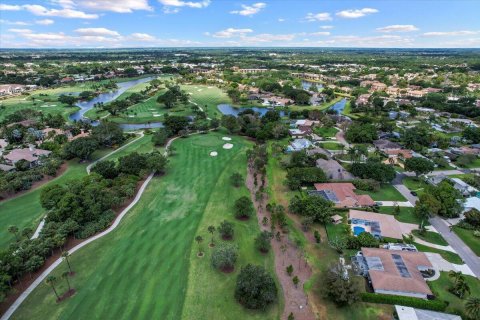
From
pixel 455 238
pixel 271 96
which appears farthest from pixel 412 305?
pixel 271 96

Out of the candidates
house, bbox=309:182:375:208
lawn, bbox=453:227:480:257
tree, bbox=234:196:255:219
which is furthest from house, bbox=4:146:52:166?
lawn, bbox=453:227:480:257

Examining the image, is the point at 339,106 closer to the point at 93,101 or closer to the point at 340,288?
the point at 340,288

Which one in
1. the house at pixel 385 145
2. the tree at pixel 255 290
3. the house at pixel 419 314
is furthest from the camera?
the house at pixel 385 145

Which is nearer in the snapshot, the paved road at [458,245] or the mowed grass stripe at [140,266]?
the mowed grass stripe at [140,266]

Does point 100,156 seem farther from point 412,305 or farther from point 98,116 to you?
point 412,305

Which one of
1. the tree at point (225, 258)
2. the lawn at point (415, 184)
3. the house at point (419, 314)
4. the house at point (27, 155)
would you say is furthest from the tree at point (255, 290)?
the house at point (27, 155)

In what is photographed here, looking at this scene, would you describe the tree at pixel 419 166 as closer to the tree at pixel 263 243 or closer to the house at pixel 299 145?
the house at pixel 299 145

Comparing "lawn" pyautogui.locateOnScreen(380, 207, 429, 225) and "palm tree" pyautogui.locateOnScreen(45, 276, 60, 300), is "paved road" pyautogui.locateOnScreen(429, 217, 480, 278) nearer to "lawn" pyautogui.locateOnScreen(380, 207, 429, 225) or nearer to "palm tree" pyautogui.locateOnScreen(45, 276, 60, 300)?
"lawn" pyautogui.locateOnScreen(380, 207, 429, 225)
